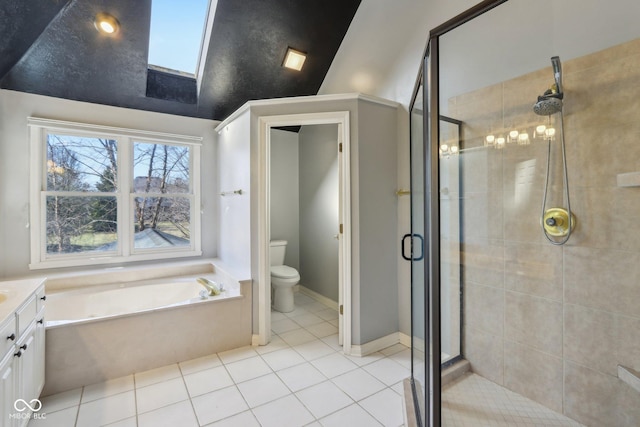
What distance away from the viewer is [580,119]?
1.55 meters

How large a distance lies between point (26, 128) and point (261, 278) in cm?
253

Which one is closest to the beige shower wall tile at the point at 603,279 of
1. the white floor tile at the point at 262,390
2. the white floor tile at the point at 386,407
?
the white floor tile at the point at 386,407

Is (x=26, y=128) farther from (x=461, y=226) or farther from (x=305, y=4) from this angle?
(x=461, y=226)

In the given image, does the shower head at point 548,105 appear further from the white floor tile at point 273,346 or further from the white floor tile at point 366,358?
the white floor tile at point 273,346

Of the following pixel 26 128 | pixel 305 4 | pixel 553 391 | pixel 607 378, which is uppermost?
pixel 305 4

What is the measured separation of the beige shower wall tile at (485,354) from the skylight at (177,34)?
11.3ft

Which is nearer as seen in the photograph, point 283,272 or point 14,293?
point 14,293

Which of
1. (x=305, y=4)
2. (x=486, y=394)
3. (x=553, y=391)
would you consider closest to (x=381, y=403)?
(x=486, y=394)

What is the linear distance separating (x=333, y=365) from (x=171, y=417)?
3.69ft

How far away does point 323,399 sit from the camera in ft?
6.14

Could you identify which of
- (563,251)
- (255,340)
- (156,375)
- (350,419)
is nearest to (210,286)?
(255,340)

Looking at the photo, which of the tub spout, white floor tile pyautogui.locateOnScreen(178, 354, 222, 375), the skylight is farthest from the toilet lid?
the skylight

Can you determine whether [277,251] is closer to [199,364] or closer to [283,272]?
[283,272]

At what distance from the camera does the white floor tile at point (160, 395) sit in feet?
5.94
